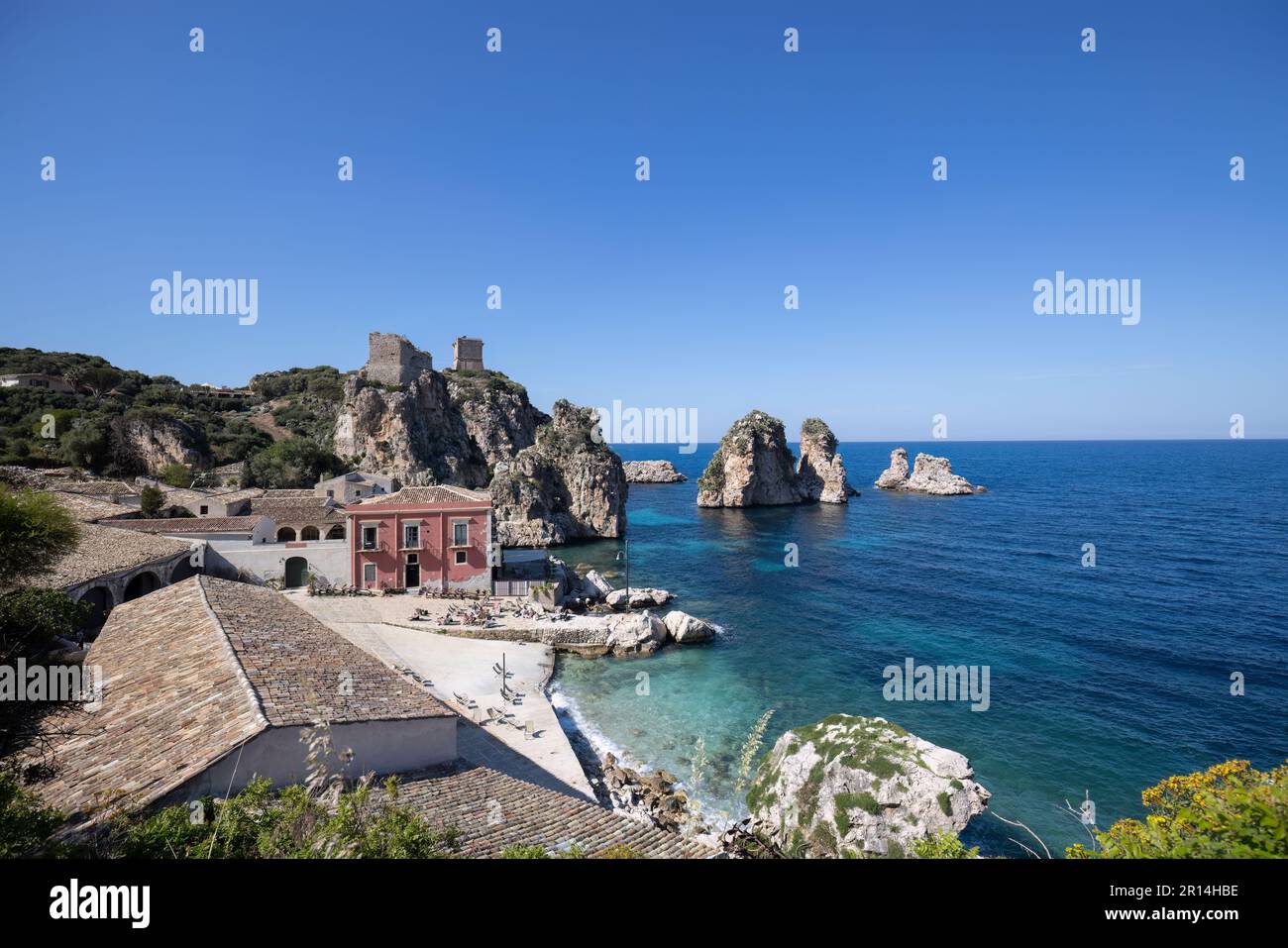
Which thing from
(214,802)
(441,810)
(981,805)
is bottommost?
(981,805)

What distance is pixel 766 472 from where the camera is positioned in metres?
81.5

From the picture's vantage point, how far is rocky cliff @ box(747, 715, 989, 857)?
460 inches

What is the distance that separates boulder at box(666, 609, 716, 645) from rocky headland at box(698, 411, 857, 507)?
171 ft

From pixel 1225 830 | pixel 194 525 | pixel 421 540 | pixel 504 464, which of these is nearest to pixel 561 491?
pixel 504 464

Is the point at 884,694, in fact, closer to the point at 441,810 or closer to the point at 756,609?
the point at 756,609

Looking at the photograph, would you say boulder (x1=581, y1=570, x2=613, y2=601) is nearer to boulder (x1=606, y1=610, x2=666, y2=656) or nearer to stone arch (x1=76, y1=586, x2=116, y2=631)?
boulder (x1=606, y1=610, x2=666, y2=656)

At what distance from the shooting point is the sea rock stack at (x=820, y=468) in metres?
→ 83.0

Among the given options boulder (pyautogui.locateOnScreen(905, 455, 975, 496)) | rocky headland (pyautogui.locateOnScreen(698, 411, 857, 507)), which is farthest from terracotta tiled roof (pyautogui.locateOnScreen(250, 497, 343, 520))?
boulder (pyautogui.locateOnScreen(905, 455, 975, 496))

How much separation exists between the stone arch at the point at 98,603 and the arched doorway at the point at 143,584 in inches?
65.0

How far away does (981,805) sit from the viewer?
463 inches

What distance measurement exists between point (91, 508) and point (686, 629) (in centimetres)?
3119

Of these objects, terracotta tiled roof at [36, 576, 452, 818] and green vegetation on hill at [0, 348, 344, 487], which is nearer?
terracotta tiled roof at [36, 576, 452, 818]
